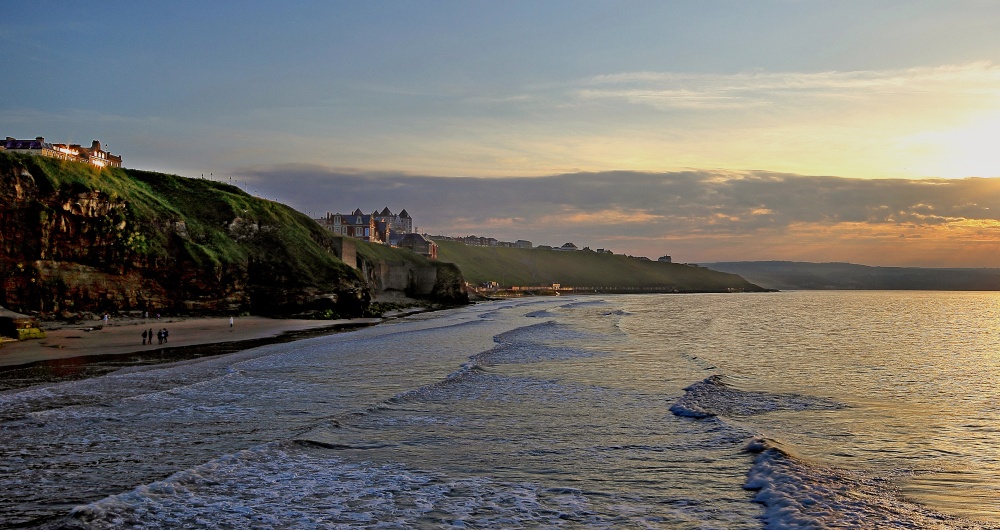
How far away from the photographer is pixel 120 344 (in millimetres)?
39438

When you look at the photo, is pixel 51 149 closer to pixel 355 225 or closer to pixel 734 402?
pixel 734 402

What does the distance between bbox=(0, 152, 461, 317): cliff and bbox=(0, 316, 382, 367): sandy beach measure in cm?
368

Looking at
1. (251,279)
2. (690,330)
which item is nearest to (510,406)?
(690,330)

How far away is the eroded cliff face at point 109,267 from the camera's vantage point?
161ft

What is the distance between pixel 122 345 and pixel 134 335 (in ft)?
19.1

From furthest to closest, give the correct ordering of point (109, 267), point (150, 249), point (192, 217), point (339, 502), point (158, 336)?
point (192, 217), point (150, 249), point (109, 267), point (158, 336), point (339, 502)

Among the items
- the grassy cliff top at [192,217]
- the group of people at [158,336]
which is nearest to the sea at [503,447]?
the group of people at [158,336]

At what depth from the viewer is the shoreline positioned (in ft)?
92.5

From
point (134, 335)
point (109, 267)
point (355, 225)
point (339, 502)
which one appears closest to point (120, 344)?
point (134, 335)

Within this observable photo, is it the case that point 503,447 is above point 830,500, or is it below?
below

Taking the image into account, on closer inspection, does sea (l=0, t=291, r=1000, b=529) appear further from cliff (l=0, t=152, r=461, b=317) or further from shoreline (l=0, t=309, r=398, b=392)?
cliff (l=0, t=152, r=461, b=317)

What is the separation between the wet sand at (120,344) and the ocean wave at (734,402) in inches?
905

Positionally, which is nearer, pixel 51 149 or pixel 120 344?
pixel 120 344

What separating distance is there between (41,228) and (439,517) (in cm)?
5232
